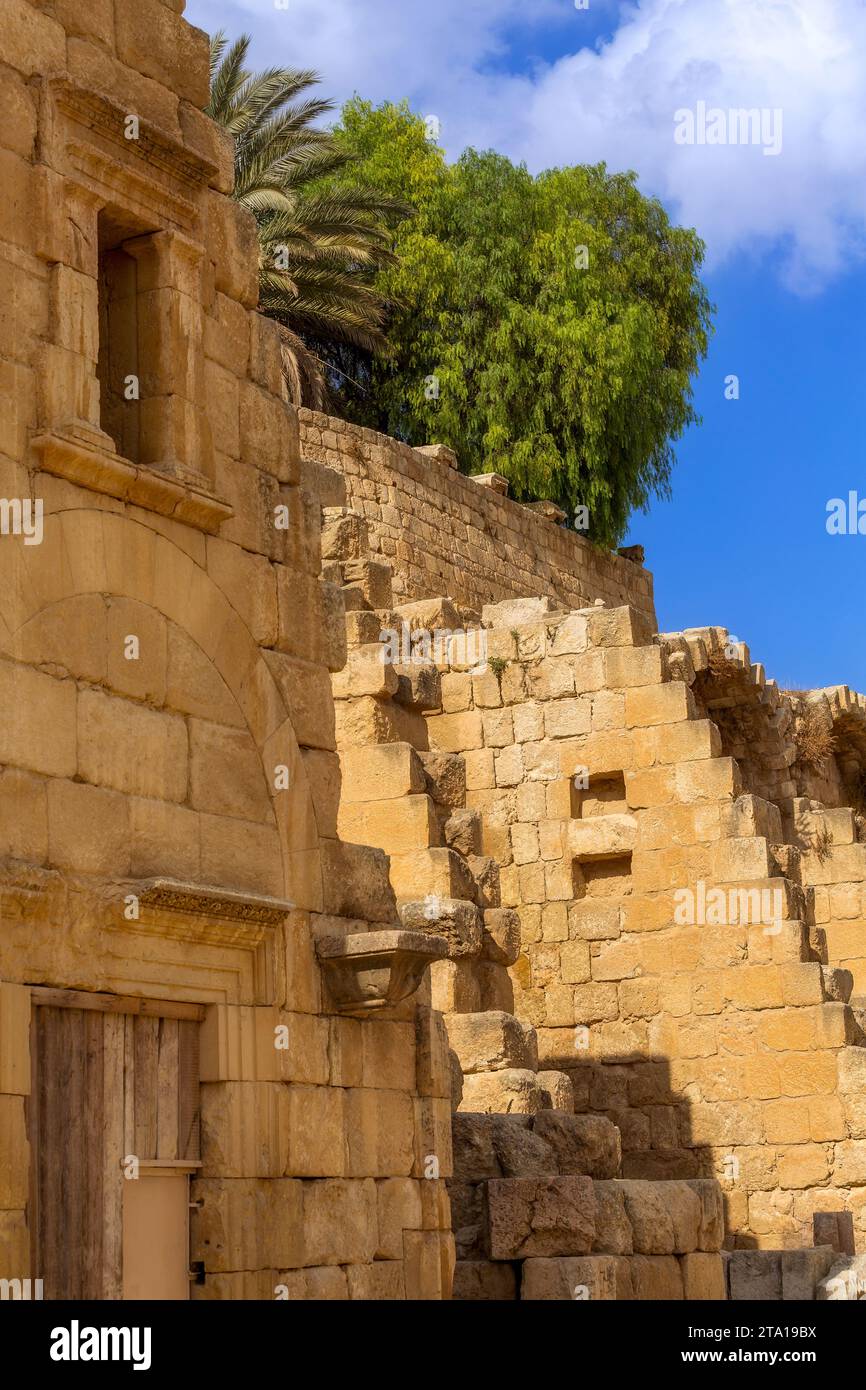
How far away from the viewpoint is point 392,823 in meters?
13.0

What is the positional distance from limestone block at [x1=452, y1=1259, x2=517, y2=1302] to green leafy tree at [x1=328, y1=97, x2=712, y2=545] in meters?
20.2

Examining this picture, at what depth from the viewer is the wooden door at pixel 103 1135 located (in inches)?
308

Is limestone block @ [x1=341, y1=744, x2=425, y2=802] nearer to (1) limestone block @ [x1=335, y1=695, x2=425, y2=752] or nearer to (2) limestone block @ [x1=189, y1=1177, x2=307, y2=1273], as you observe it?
(1) limestone block @ [x1=335, y1=695, x2=425, y2=752]

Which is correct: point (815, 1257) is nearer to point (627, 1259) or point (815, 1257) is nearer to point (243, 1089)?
point (627, 1259)

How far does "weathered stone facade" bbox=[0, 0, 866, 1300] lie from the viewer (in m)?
8.02

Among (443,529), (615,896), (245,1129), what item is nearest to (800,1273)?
(615,896)

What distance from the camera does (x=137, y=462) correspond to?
8.93 metres

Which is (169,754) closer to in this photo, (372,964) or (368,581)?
(372,964)

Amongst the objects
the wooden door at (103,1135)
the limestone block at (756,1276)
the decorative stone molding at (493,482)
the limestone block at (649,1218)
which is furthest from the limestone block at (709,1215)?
the decorative stone molding at (493,482)

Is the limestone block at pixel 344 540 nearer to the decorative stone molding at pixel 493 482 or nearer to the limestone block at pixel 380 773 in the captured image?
the limestone block at pixel 380 773

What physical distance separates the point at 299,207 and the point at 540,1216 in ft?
62.6

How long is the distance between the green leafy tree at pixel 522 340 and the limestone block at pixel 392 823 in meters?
16.9
